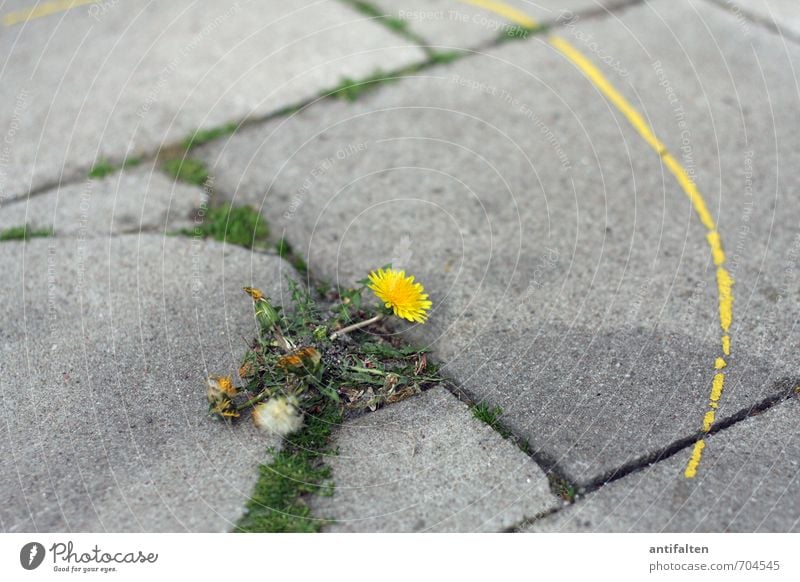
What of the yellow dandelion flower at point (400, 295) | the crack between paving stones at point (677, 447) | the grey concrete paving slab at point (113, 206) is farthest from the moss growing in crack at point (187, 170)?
the crack between paving stones at point (677, 447)

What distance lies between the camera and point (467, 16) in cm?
537

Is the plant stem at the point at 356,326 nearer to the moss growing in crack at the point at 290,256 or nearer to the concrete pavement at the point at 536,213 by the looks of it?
the concrete pavement at the point at 536,213

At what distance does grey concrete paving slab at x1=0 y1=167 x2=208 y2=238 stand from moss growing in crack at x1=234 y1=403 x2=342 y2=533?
1404 mm

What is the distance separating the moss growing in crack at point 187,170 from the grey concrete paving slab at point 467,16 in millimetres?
1665

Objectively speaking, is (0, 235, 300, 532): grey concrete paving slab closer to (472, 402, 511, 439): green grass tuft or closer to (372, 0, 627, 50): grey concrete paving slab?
(472, 402, 511, 439): green grass tuft

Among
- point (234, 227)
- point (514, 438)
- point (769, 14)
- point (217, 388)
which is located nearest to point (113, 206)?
point (234, 227)

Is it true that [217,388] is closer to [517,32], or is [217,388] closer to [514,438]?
[514,438]

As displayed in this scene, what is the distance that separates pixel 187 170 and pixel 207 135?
312 mm

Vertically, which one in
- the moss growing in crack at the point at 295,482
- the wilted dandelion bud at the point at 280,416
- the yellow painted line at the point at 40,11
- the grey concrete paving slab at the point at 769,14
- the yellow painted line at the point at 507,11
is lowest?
the moss growing in crack at the point at 295,482

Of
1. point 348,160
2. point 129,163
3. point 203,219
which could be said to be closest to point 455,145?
point 348,160

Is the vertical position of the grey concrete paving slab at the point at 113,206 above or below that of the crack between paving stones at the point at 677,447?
above

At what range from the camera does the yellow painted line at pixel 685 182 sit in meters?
3.04

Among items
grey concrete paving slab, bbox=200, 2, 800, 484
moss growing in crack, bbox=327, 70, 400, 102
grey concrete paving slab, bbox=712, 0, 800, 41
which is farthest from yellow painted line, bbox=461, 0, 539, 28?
grey concrete paving slab, bbox=712, 0, 800, 41
